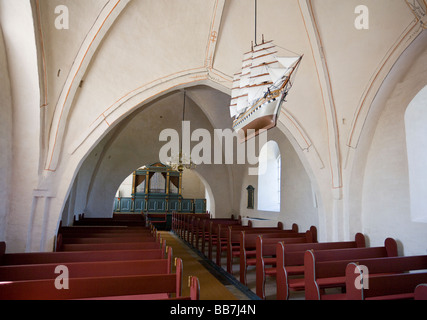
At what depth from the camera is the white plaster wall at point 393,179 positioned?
5.38m

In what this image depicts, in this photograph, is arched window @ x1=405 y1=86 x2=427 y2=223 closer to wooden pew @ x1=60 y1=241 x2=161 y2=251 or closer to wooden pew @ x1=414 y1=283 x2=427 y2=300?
wooden pew @ x1=414 y1=283 x2=427 y2=300

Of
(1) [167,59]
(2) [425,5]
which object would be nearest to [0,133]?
(1) [167,59]

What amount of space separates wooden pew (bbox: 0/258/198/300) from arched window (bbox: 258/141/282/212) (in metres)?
8.57

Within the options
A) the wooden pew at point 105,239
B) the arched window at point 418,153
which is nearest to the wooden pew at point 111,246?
the wooden pew at point 105,239

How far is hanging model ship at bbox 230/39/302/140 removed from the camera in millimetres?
3638

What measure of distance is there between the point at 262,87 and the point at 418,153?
3.65m

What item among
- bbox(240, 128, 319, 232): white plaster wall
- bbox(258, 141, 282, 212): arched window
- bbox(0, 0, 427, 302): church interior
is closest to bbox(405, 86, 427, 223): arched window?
bbox(0, 0, 427, 302): church interior

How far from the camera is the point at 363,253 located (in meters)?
4.82

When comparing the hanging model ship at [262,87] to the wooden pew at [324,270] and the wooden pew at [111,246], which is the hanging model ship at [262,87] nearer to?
the wooden pew at [324,270]

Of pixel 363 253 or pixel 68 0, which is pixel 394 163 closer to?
pixel 363 253

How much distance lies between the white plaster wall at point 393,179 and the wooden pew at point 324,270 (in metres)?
0.57

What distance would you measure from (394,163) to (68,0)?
6937mm
